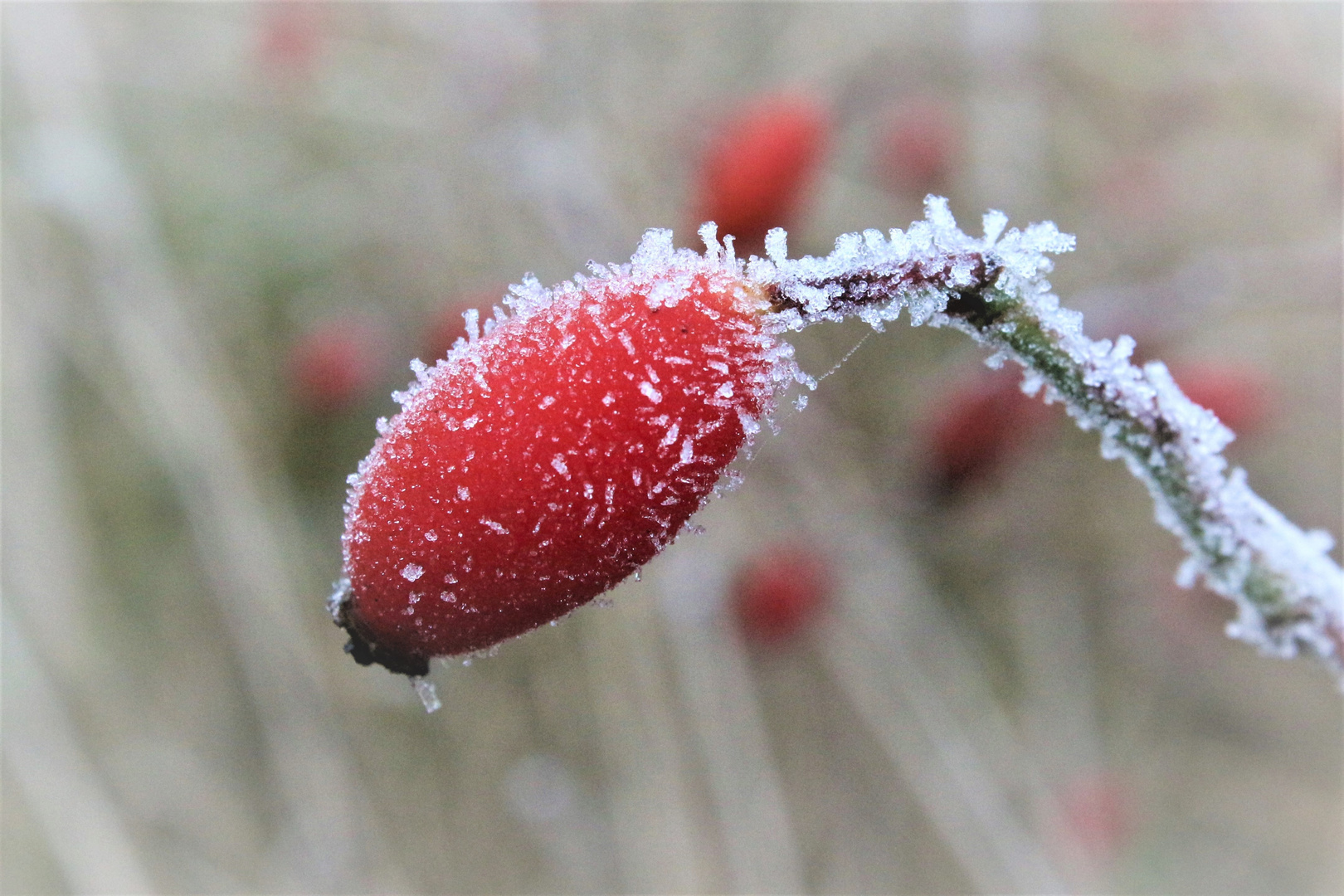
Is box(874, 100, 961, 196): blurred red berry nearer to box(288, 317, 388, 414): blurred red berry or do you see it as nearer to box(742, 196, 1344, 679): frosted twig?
box(288, 317, 388, 414): blurred red berry

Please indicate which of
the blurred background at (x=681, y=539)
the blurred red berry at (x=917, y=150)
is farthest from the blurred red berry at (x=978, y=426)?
the blurred red berry at (x=917, y=150)

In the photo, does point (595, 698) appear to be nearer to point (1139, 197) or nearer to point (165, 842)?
point (165, 842)

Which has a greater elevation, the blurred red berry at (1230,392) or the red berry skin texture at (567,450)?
the blurred red berry at (1230,392)

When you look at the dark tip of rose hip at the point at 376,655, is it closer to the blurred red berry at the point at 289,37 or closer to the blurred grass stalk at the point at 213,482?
the blurred grass stalk at the point at 213,482

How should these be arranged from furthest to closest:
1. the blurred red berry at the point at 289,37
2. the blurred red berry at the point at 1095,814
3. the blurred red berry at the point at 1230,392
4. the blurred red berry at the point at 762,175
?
the blurred red berry at the point at 289,37 < the blurred red berry at the point at 1095,814 < the blurred red berry at the point at 1230,392 < the blurred red berry at the point at 762,175

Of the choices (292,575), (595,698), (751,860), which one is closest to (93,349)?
(292,575)
